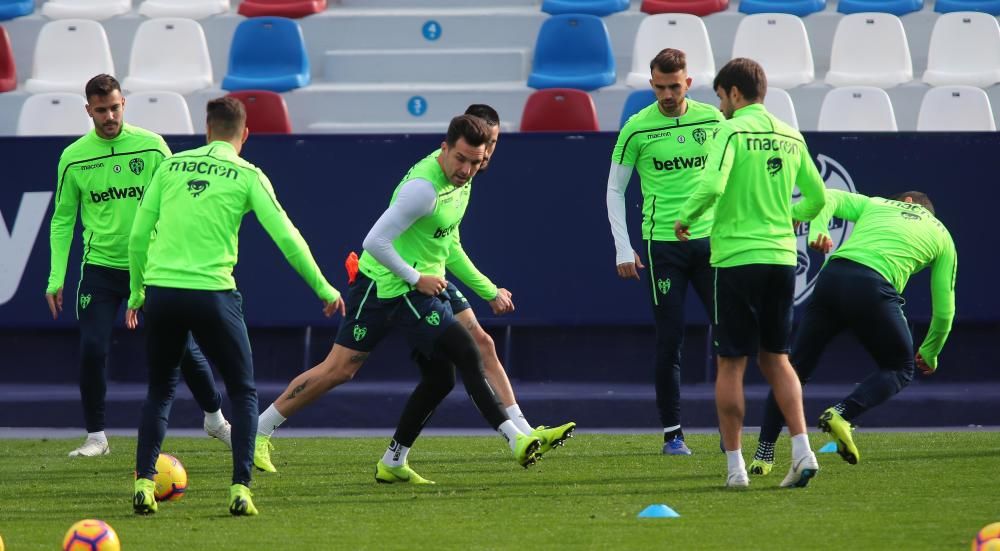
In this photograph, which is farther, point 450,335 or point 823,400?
point 823,400

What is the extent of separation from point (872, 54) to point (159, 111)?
6.81 meters

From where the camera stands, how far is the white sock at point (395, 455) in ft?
25.7

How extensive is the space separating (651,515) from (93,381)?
13.7 ft

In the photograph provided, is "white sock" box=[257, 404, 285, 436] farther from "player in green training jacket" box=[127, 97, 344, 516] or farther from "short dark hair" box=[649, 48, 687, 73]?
"short dark hair" box=[649, 48, 687, 73]

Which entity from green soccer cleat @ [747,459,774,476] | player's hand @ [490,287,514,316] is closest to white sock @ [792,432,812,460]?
green soccer cleat @ [747,459,774,476]

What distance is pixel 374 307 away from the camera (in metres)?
7.68

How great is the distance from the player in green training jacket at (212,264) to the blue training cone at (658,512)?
163cm

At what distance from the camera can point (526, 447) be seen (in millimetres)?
7227

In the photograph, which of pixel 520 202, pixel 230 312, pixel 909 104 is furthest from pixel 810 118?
pixel 230 312

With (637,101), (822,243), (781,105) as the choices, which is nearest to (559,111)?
(637,101)

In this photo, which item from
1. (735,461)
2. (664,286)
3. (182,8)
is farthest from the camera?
(182,8)

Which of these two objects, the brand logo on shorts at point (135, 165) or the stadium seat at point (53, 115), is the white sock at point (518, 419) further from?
the stadium seat at point (53, 115)

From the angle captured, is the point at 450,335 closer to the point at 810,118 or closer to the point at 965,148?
the point at 965,148

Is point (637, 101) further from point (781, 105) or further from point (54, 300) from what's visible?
point (54, 300)
